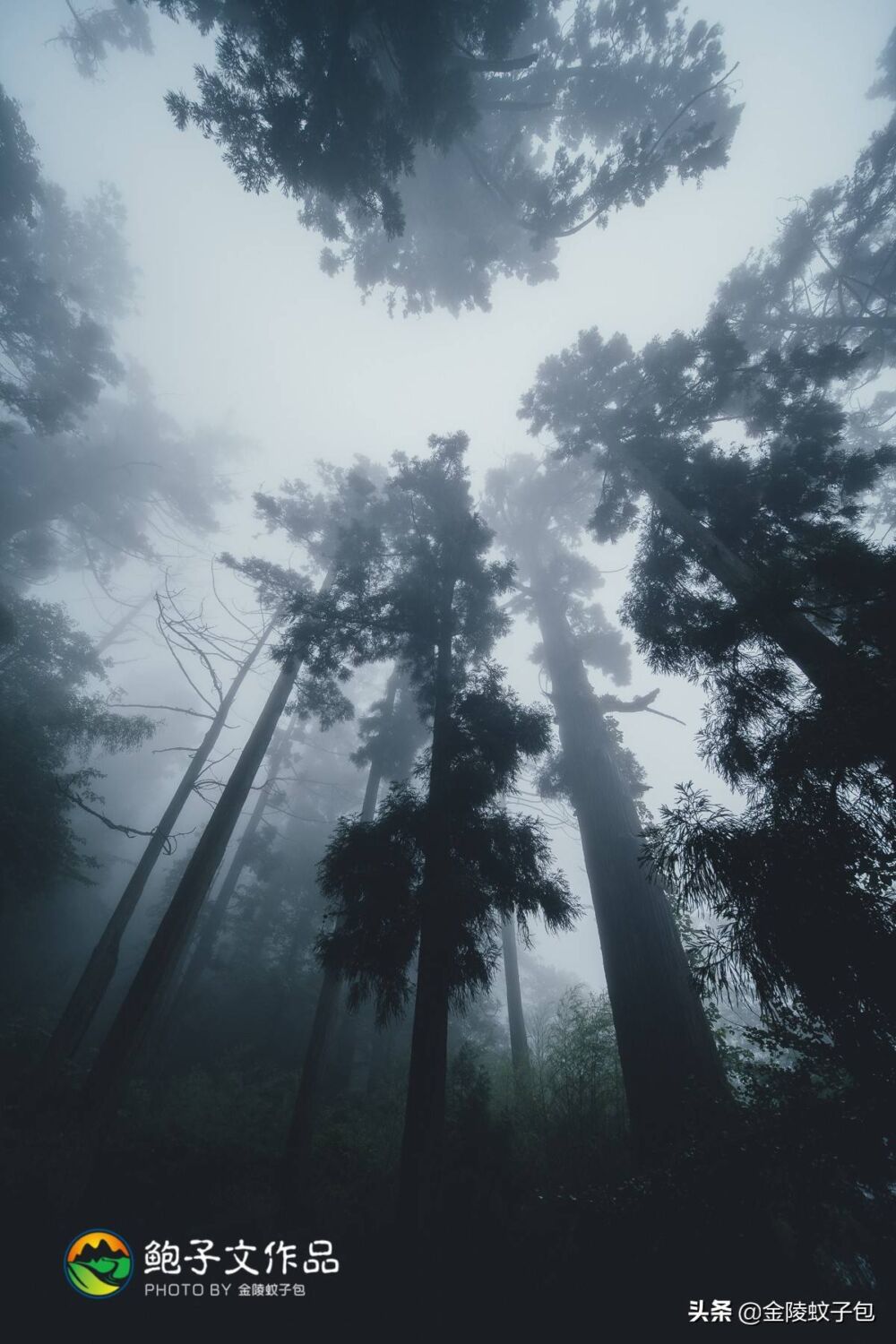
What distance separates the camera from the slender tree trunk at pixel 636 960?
22.9 feet

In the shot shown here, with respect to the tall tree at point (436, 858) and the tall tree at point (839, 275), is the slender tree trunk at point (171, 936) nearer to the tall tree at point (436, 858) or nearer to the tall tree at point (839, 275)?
the tall tree at point (436, 858)

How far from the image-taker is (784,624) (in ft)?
19.2

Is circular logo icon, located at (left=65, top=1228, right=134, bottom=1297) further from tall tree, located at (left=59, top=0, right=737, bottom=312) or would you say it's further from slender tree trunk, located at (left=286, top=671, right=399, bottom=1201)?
tall tree, located at (left=59, top=0, right=737, bottom=312)

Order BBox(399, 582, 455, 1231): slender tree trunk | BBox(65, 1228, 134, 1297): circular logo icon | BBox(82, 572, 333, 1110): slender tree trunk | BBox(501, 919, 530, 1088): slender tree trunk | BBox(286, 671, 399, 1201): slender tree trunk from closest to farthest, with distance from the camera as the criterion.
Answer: BBox(399, 582, 455, 1231): slender tree trunk → BBox(65, 1228, 134, 1297): circular logo icon → BBox(82, 572, 333, 1110): slender tree trunk → BBox(286, 671, 399, 1201): slender tree trunk → BBox(501, 919, 530, 1088): slender tree trunk

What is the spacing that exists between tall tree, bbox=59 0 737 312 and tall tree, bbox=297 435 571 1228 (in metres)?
7.82

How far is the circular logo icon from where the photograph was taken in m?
4.91

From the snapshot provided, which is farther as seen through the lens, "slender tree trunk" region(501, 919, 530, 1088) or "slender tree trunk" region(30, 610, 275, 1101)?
"slender tree trunk" region(501, 919, 530, 1088)

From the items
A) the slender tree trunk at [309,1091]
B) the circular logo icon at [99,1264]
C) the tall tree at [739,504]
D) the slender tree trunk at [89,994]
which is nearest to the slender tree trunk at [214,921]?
the slender tree trunk at [89,994]

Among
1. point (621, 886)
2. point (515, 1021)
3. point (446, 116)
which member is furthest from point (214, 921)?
point (446, 116)

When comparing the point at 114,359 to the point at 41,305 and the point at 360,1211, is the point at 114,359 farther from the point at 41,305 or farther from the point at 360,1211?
the point at 360,1211

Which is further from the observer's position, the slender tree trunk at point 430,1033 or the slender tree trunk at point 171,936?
the slender tree trunk at point 171,936

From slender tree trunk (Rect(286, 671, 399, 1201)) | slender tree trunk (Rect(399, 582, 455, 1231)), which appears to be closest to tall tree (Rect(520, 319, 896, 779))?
slender tree trunk (Rect(399, 582, 455, 1231))

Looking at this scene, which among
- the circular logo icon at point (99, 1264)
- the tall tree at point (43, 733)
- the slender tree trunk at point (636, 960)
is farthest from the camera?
the tall tree at point (43, 733)

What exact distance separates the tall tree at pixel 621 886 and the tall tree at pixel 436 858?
239 centimetres
